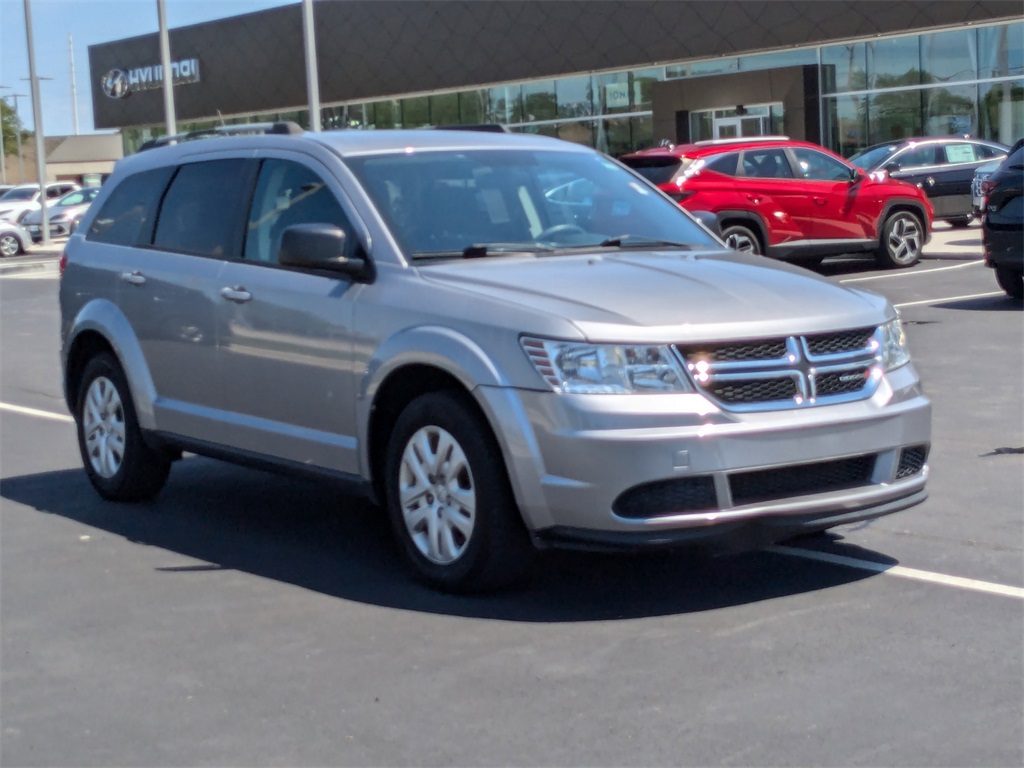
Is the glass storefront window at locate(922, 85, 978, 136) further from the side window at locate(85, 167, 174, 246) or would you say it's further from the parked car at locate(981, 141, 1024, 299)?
the side window at locate(85, 167, 174, 246)

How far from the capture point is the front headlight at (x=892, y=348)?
5.85m

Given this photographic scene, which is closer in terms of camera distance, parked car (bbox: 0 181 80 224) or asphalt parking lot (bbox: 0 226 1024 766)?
asphalt parking lot (bbox: 0 226 1024 766)

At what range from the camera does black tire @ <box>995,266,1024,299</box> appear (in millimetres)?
15534

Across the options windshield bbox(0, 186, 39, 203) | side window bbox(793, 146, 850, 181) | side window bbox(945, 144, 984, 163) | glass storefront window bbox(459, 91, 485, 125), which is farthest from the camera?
windshield bbox(0, 186, 39, 203)

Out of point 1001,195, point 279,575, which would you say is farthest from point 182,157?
point 1001,195

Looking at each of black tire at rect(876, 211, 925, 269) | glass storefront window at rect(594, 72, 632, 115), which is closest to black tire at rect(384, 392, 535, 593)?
black tire at rect(876, 211, 925, 269)

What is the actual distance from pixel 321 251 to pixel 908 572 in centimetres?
268

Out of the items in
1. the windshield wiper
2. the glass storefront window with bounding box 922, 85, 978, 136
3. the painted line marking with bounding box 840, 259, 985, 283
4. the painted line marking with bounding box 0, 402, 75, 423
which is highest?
the glass storefront window with bounding box 922, 85, 978, 136

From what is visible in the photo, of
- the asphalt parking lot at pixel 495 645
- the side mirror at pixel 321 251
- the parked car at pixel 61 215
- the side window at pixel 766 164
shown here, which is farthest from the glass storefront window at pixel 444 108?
the side mirror at pixel 321 251

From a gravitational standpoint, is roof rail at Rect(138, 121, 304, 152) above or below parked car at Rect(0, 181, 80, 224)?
below

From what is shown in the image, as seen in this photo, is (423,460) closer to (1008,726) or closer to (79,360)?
(1008,726)

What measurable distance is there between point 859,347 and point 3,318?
56.7 ft

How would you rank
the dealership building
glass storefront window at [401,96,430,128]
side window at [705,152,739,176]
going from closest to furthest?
side window at [705,152,739,176] → the dealership building → glass storefront window at [401,96,430,128]

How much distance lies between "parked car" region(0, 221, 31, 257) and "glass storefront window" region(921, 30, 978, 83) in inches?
931
